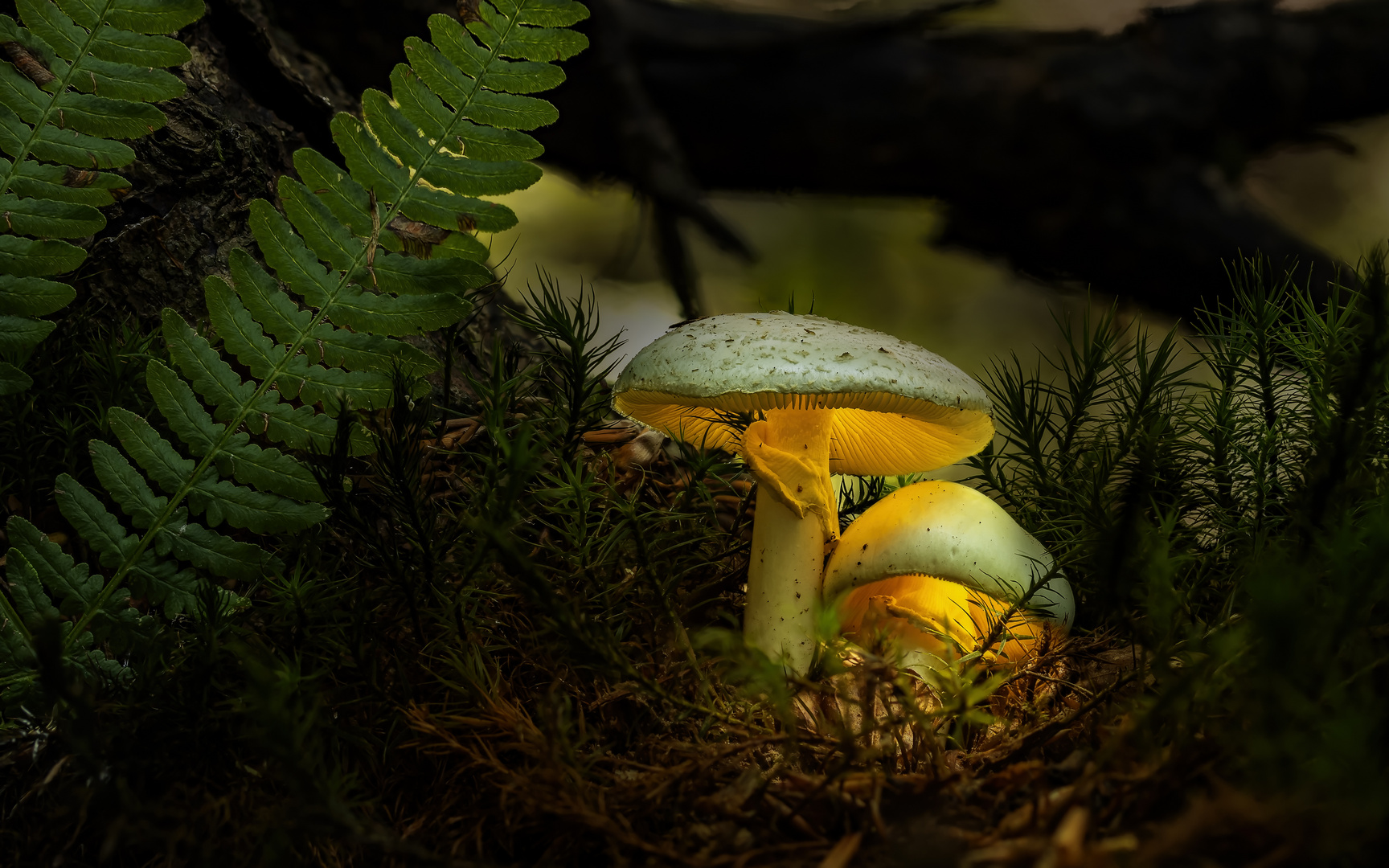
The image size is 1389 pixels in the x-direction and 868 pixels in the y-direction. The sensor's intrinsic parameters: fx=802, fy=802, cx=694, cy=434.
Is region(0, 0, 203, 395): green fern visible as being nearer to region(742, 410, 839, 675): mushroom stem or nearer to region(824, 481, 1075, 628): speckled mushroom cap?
region(742, 410, 839, 675): mushroom stem

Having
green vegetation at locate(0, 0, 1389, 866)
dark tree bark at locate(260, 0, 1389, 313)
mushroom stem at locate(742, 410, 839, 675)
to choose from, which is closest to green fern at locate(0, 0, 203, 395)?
green vegetation at locate(0, 0, 1389, 866)

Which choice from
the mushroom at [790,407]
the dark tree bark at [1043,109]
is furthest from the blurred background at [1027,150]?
the mushroom at [790,407]

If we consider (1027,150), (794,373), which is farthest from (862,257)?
(794,373)

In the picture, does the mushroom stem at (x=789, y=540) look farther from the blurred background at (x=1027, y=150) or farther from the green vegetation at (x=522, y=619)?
the blurred background at (x=1027, y=150)

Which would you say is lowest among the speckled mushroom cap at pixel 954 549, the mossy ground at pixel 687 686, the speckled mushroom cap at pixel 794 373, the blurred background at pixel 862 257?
the mossy ground at pixel 687 686

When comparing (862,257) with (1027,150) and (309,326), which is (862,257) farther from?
(309,326)

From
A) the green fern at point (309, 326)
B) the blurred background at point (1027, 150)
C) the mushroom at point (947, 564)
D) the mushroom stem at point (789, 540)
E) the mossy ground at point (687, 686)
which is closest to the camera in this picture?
the mossy ground at point (687, 686)
